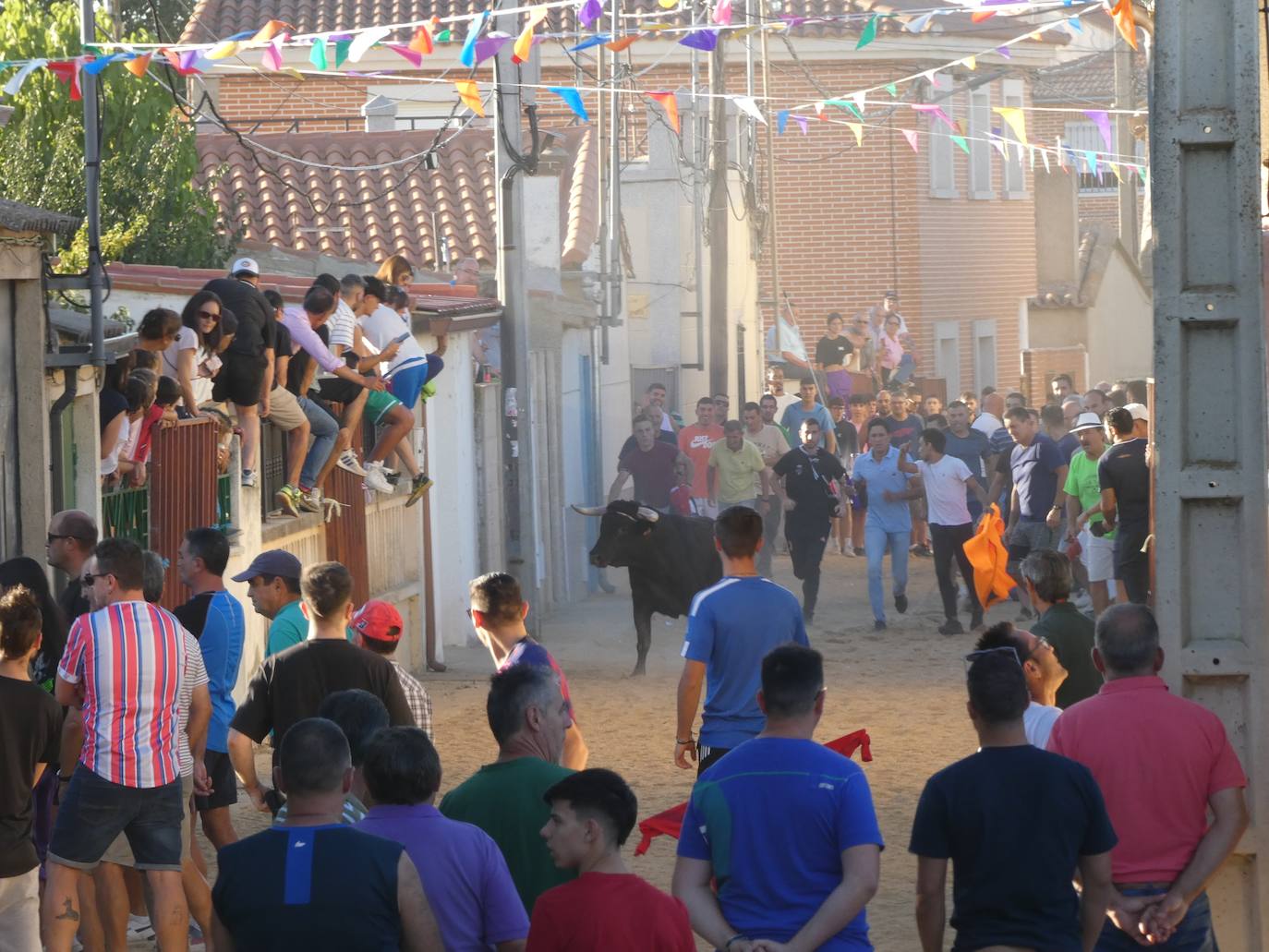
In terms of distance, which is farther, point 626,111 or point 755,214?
point 755,214

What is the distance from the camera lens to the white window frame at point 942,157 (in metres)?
35.7

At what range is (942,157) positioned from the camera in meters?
36.1

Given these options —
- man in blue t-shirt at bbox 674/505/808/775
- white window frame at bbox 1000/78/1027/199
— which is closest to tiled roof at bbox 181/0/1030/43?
white window frame at bbox 1000/78/1027/199

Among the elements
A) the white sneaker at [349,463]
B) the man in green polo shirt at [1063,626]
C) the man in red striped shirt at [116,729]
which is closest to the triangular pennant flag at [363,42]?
the white sneaker at [349,463]

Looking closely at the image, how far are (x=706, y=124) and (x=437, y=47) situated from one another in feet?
17.9

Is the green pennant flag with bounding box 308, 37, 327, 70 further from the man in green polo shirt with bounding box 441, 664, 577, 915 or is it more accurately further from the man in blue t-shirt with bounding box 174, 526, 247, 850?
the man in green polo shirt with bounding box 441, 664, 577, 915

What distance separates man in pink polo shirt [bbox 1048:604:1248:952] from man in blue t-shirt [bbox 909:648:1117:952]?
0.37 m

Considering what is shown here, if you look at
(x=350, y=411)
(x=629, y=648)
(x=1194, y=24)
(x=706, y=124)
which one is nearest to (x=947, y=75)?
(x=706, y=124)

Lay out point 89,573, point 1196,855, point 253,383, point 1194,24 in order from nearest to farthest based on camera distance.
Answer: point 1196,855 → point 1194,24 → point 89,573 → point 253,383

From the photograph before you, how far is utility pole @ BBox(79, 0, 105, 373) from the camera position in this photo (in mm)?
9586

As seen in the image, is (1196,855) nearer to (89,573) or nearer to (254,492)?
(89,573)

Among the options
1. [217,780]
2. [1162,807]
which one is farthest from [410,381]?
[1162,807]

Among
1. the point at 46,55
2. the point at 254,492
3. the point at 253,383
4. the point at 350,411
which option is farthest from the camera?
the point at 46,55

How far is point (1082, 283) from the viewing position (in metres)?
36.6
